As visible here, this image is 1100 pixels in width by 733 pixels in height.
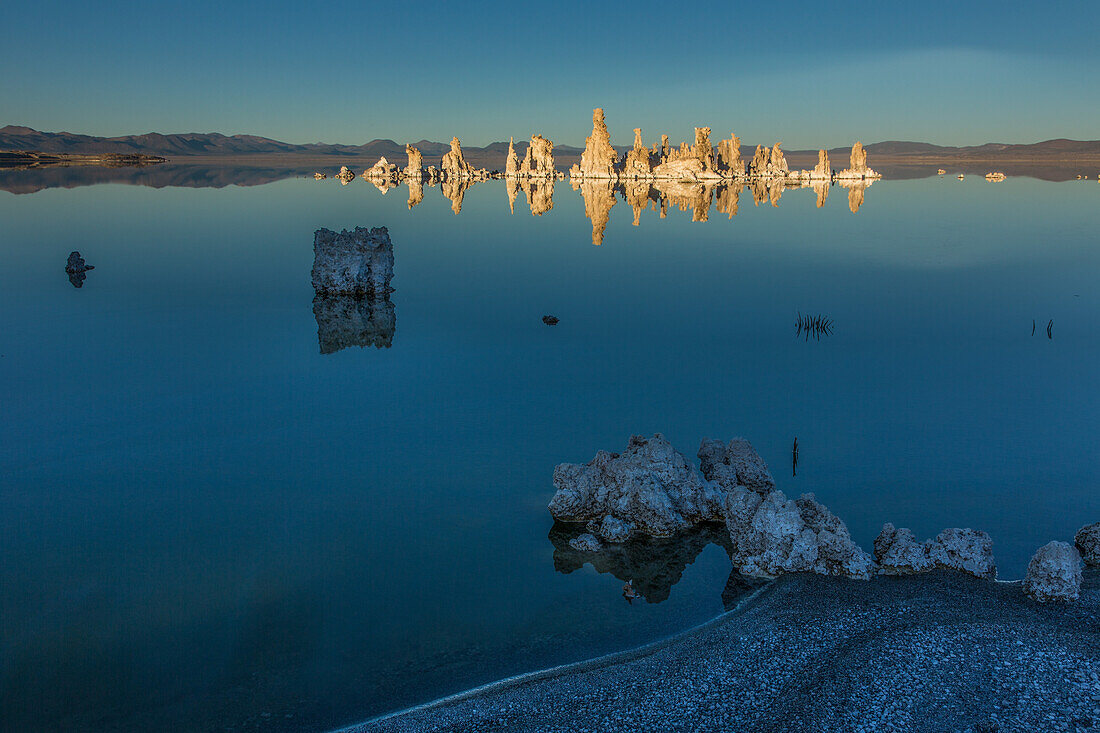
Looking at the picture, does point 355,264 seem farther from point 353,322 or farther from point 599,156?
point 599,156

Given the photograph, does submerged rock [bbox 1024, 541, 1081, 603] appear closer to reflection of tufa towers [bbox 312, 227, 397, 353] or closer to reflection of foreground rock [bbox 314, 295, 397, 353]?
reflection of foreground rock [bbox 314, 295, 397, 353]

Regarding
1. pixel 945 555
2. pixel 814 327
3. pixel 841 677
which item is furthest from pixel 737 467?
pixel 814 327

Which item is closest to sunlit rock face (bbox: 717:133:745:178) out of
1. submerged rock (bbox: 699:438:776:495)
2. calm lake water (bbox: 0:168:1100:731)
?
calm lake water (bbox: 0:168:1100:731)

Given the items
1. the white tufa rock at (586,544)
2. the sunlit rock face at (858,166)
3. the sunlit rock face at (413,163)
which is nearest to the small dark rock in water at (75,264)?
the white tufa rock at (586,544)

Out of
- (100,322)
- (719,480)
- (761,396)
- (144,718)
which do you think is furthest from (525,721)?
(100,322)

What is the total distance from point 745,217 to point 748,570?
2541 inches

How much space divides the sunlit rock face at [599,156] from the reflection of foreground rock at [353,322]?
124445 mm

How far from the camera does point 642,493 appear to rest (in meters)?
15.0

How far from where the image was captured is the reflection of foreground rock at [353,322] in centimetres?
3003

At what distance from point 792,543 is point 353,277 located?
27.7m

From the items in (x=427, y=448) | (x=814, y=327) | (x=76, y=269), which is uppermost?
(x=76, y=269)

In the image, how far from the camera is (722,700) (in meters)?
10.1

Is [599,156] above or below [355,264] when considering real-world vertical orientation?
above

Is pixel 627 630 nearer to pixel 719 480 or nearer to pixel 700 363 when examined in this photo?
pixel 719 480
